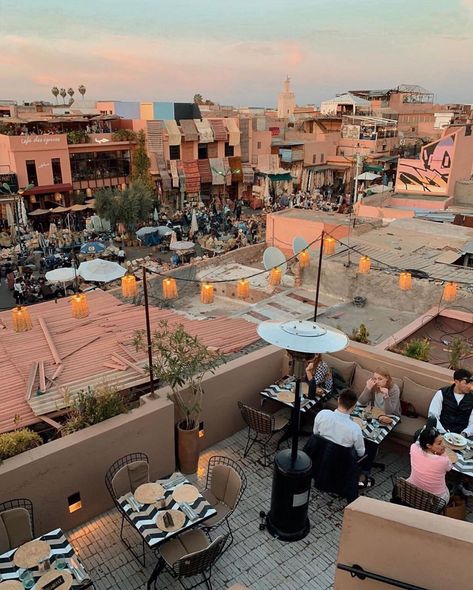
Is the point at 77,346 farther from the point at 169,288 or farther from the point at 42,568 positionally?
the point at 42,568

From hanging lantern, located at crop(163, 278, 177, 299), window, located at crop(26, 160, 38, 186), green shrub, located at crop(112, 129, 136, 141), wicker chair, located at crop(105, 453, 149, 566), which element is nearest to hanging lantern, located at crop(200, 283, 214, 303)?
hanging lantern, located at crop(163, 278, 177, 299)

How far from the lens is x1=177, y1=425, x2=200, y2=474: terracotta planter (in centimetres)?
617

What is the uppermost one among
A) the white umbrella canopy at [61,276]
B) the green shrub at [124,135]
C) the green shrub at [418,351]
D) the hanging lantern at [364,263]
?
the green shrub at [124,135]

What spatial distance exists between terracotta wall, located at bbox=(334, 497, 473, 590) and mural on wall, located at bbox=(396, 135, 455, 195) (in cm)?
2393

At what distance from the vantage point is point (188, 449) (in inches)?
247

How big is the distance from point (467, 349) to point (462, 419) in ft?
6.04

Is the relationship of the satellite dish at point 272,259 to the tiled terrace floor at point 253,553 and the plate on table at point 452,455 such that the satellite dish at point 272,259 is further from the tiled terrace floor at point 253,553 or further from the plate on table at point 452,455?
the plate on table at point 452,455

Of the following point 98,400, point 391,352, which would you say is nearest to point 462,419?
point 391,352

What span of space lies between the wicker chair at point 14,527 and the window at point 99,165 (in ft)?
98.9

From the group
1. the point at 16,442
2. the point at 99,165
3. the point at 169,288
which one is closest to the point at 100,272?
the point at 169,288

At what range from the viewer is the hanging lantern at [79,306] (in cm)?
841

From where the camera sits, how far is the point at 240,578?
4.96 meters

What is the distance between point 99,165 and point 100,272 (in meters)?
21.9

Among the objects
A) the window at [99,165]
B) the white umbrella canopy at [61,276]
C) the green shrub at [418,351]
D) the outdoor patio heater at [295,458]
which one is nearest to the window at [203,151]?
the window at [99,165]
